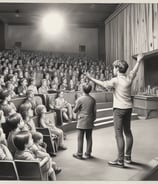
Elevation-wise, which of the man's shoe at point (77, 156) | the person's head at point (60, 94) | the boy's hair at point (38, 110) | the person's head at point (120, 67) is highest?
the person's head at point (120, 67)

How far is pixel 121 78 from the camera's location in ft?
9.69

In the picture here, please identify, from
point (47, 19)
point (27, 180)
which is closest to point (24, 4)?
point (47, 19)

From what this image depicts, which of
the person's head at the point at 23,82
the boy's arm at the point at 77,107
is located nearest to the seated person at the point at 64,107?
the boy's arm at the point at 77,107

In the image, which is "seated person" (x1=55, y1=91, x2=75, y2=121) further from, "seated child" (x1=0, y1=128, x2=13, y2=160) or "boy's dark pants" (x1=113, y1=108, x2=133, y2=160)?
"seated child" (x1=0, y1=128, x2=13, y2=160)

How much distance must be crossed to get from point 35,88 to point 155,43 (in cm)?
226

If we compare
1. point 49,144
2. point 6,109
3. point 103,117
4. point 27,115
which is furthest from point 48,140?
point 103,117

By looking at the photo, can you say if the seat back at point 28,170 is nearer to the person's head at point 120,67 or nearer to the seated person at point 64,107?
the seated person at point 64,107

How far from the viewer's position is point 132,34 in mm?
4238

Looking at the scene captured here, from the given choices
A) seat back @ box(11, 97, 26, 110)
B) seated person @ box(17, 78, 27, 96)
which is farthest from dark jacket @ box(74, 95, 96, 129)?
seated person @ box(17, 78, 27, 96)

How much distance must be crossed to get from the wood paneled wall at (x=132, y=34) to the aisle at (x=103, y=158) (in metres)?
0.58

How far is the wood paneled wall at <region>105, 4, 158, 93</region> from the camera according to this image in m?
3.34

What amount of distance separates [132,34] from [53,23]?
4.81 feet

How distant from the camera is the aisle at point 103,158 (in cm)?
264

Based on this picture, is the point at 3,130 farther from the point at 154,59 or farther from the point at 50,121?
the point at 154,59
